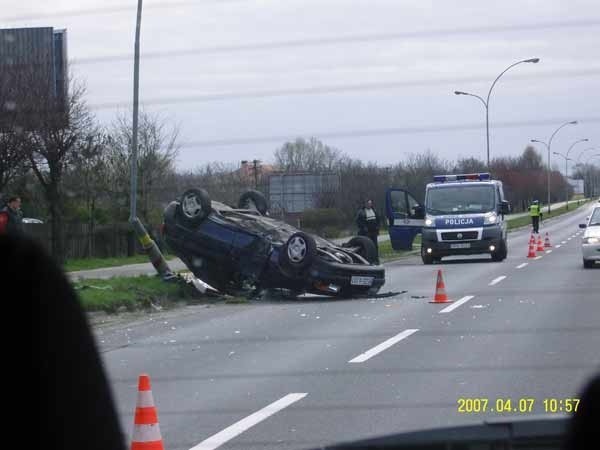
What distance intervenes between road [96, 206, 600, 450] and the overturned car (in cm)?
40

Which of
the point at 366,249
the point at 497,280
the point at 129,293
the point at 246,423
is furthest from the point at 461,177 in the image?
the point at 246,423

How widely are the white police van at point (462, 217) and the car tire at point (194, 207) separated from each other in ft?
37.5

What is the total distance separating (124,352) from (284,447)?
5664mm

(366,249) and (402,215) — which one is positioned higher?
(402,215)

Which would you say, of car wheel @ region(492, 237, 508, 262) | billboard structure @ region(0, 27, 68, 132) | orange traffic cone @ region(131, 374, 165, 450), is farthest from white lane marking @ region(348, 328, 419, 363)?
billboard structure @ region(0, 27, 68, 132)

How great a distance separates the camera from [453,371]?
9.77 metres

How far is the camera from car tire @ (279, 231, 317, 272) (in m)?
17.2

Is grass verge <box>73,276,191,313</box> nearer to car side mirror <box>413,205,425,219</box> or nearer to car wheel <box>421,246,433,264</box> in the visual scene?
car wheel <box>421,246,433,264</box>

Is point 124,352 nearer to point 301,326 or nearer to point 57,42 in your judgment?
point 301,326

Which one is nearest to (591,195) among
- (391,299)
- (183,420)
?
(391,299)

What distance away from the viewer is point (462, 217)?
28719 mm

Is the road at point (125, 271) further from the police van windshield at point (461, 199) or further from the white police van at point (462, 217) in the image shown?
the police van windshield at point (461, 199)

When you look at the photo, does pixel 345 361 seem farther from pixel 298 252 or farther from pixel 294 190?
pixel 294 190

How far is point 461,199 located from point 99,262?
1016cm
